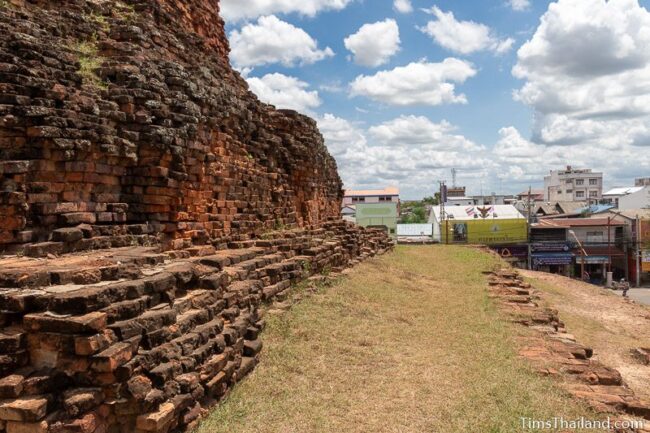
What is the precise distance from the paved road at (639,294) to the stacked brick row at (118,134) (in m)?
26.9

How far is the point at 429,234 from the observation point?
46031mm

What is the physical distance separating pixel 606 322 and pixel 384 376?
38.9 ft

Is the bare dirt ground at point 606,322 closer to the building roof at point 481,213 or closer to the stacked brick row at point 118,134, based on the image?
the stacked brick row at point 118,134

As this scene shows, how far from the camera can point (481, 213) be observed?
44.6 metres

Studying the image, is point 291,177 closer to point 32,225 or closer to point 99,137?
point 99,137

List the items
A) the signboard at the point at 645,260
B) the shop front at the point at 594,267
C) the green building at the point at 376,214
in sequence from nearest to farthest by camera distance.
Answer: the signboard at the point at 645,260 < the shop front at the point at 594,267 < the green building at the point at 376,214

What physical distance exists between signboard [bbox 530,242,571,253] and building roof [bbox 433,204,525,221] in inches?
182

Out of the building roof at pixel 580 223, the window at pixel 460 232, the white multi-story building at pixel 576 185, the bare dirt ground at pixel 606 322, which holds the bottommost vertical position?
the bare dirt ground at pixel 606 322

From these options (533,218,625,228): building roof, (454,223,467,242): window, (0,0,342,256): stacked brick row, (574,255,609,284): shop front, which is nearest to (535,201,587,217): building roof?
(533,218,625,228): building roof

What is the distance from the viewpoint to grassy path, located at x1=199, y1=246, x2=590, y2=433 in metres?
5.10

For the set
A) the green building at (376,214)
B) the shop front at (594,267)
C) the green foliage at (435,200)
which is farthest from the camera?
the green foliage at (435,200)

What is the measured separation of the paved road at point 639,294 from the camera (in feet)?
96.8

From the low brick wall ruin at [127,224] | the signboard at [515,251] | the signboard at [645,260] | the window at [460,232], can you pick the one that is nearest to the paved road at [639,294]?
the signboard at [645,260]

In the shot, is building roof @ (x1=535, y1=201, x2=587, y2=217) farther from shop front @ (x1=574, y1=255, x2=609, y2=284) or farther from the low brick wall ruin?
the low brick wall ruin
